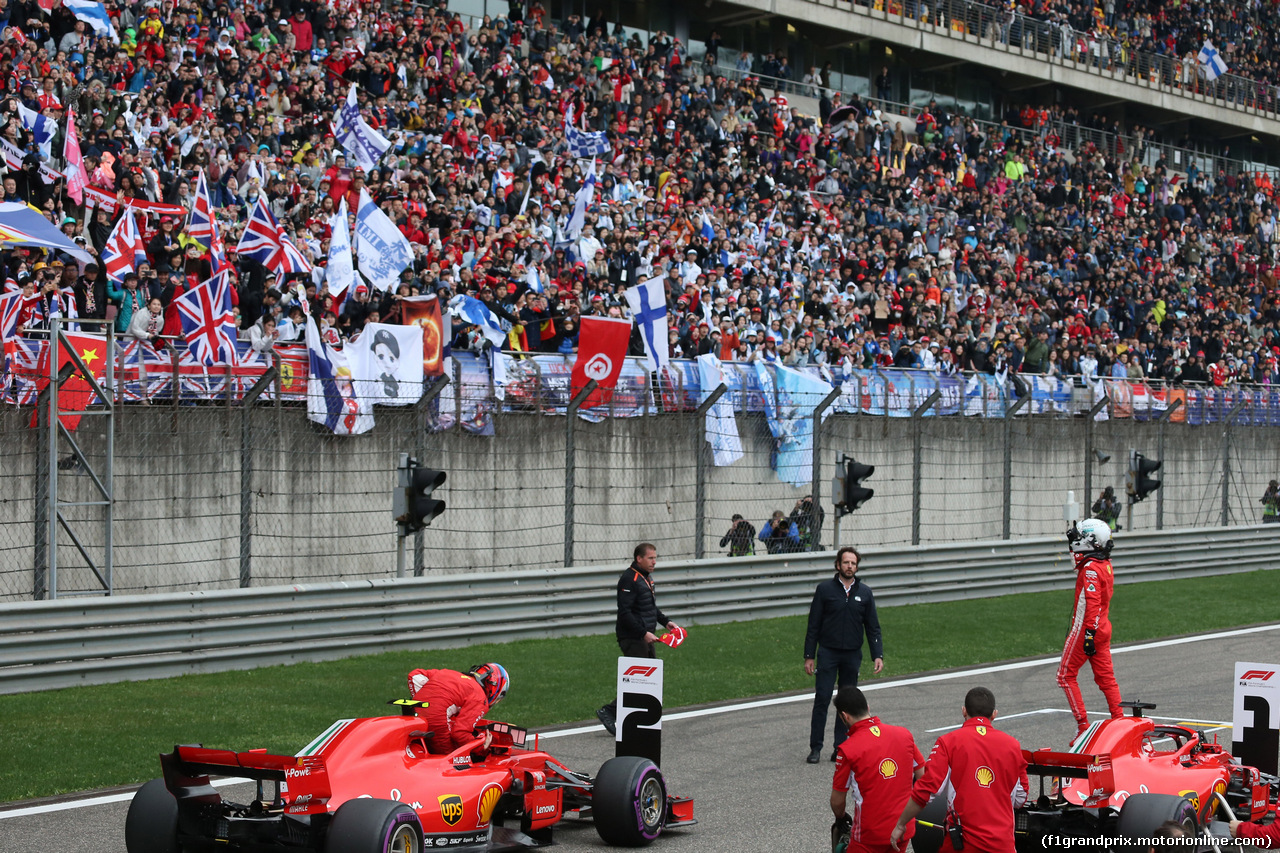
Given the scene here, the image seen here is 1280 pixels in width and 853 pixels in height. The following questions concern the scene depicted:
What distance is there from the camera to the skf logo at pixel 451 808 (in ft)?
26.1

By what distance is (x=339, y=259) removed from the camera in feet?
57.4

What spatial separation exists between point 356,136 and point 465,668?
909 cm

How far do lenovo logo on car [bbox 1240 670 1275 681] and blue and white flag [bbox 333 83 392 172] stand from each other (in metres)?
13.8

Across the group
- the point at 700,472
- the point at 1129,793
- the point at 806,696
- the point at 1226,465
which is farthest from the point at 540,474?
the point at 1226,465

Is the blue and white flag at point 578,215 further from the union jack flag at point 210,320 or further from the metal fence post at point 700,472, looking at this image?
the union jack flag at point 210,320

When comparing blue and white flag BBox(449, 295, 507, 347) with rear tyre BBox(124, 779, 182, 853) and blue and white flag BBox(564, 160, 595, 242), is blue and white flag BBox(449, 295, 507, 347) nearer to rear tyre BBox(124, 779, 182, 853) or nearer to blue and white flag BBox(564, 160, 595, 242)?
blue and white flag BBox(564, 160, 595, 242)

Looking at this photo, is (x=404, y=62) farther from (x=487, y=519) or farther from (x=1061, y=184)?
(x=1061, y=184)

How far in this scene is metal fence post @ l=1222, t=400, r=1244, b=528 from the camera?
25.9 meters

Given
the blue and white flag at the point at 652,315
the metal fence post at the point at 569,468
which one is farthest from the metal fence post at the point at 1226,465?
the metal fence post at the point at 569,468

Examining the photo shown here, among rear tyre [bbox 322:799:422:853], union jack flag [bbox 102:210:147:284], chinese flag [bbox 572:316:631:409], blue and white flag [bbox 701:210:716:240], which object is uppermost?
blue and white flag [bbox 701:210:716:240]

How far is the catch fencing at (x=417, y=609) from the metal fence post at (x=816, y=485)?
48 cm

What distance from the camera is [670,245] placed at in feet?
77.6

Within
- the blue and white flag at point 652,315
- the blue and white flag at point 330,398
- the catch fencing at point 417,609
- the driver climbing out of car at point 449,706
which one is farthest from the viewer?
the blue and white flag at point 652,315

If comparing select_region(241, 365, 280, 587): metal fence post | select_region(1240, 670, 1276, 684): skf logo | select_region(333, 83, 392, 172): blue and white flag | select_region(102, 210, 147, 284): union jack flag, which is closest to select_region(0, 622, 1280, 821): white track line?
select_region(1240, 670, 1276, 684): skf logo
